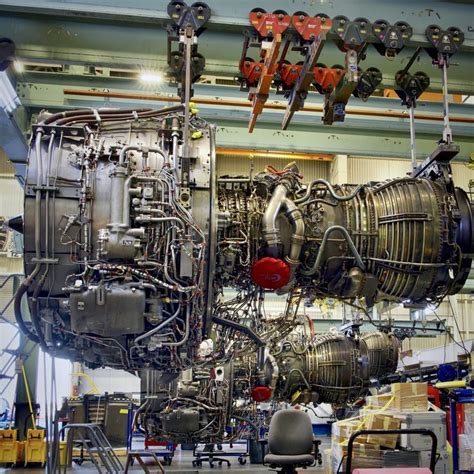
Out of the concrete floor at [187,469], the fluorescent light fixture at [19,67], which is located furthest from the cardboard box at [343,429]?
the fluorescent light fixture at [19,67]

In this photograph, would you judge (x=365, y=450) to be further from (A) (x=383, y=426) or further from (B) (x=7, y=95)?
(B) (x=7, y=95)

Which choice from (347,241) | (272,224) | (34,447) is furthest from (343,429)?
(34,447)

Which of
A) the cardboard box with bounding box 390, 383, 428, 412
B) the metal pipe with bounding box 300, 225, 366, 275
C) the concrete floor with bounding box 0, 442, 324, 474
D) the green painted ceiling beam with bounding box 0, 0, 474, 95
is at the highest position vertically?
the green painted ceiling beam with bounding box 0, 0, 474, 95

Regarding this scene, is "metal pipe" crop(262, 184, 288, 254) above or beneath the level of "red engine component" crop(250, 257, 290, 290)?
above

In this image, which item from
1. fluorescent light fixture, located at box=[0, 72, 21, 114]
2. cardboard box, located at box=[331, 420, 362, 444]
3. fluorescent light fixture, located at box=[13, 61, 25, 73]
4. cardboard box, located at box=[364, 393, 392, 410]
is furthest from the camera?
cardboard box, located at box=[364, 393, 392, 410]

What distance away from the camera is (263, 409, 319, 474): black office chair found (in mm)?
6898

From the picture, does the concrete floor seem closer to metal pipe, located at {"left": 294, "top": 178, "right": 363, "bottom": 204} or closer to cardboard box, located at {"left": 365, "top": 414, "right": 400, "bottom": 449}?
cardboard box, located at {"left": 365, "top": 414, "right": 400, "bottom": 449}

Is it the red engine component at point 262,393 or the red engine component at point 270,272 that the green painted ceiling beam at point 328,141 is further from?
the red engine component at point 270,272

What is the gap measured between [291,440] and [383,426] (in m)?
1.01

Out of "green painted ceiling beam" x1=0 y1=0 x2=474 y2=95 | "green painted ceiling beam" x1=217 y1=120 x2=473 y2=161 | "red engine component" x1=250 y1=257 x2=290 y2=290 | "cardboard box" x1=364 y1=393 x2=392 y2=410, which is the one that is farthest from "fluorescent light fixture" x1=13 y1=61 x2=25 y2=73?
"cardboard box" x1=364 y1=393 x2=392 y2=410

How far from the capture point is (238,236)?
4078 mm

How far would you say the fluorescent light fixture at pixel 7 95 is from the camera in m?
5.60

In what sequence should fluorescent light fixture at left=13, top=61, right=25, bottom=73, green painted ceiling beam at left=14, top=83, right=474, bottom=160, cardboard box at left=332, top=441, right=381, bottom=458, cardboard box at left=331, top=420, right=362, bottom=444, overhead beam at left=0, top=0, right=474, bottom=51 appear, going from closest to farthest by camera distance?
overhead beam at left=0, top=0, right=474, bottom=51 < fluorescent light fixture at left=13, top=61, right=25, bottom=73 < cardboard box at left=332, top=441, right=381, bottom=458 < cardboard box at left=331, top=420, right=362, bottom=444 < green painted ceiling beam at left=14, top=83, right=474, bottom=160

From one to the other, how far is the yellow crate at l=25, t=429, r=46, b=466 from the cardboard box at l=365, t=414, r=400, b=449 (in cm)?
753
